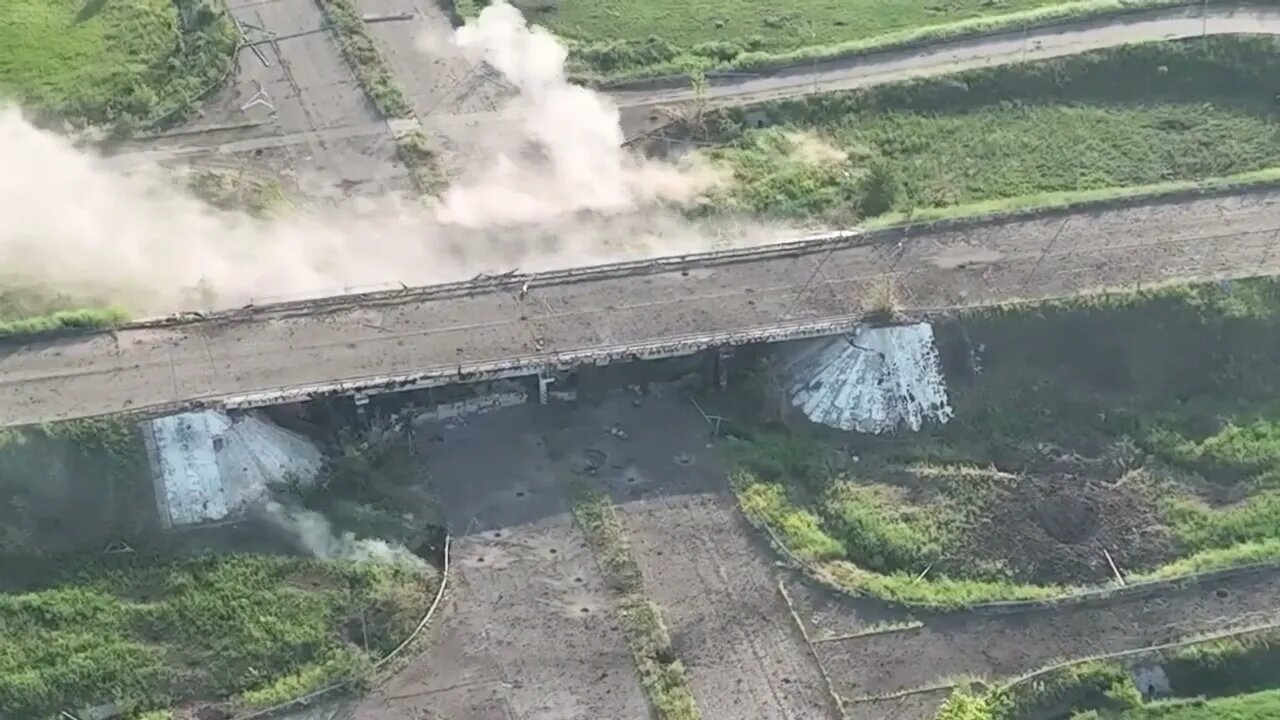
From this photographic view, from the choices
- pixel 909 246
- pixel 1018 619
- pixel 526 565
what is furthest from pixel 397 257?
pixel 1018 619

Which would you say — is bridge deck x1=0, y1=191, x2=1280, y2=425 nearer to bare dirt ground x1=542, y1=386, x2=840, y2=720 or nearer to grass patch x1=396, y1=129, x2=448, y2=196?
bare dirt ground x1=542, y1=386, x2=840, y2=720

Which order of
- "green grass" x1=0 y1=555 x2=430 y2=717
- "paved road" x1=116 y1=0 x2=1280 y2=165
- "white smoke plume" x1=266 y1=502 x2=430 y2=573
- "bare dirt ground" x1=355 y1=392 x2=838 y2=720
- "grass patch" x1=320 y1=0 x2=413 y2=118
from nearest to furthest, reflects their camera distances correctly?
1. "green grass" x1=0 y1=555 x2=430 y2=717
2. "bare dirt ground" x1=355 y1=392 x2=838 y2=720
3. "white smoke plume" x1=266 y1=502 x2=430 y2=573
4. "paved road" x1=116 y1=0 x2=1280 y2=165
5. "grass patch" x1=320 y1=0 x2=413 y2=118

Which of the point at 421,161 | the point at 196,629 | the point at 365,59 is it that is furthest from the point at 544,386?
the point at 365,59

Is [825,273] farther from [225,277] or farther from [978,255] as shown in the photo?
[225,277]

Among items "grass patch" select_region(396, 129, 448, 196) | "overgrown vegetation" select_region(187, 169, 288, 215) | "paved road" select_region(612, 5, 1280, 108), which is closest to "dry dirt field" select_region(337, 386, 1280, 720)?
"grass patch" select_region(396, 129, 448, 196)

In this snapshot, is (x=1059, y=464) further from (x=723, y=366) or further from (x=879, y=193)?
(x=879, y=193)

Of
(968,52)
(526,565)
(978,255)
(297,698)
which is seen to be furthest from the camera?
(968,52)

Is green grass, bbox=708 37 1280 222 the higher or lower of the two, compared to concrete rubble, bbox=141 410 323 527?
higher
